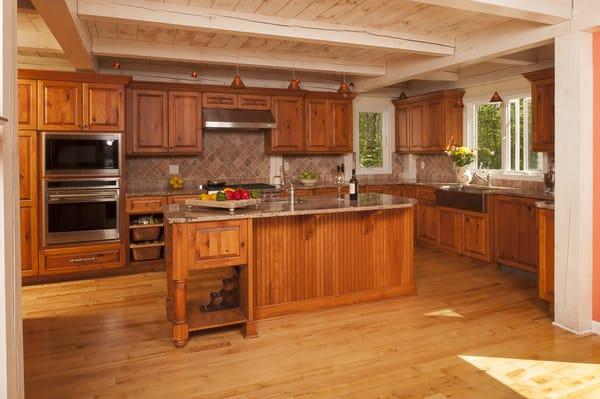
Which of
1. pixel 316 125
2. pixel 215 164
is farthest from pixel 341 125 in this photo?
pixel 215 164

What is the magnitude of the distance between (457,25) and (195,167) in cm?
380

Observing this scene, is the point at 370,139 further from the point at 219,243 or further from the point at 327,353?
the point at 327,353

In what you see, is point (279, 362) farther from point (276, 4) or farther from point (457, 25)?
point (457, 25)

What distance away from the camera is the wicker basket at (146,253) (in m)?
5.50

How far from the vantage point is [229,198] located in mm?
3561

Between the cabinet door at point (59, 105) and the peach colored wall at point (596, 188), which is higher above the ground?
the cabinet door at point (59, 105)

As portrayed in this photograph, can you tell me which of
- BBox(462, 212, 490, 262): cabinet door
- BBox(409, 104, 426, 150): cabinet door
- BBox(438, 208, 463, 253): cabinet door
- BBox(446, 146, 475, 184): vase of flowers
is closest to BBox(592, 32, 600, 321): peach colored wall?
BBox(462, 212, 490, 262): cabinet door

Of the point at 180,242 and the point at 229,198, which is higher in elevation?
the point at 229,198

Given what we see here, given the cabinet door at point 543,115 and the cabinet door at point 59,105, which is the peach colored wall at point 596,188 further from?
the cabinet door at point 59,105

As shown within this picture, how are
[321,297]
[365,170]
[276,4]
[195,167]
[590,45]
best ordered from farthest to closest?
1. [365,170]
2. [195,167]
3. [321,297]
4. [276,4]
5. [590,45]

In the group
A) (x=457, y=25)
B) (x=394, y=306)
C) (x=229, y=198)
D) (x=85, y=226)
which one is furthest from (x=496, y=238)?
(x=85, y=226)

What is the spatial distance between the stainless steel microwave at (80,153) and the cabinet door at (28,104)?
0.17 m

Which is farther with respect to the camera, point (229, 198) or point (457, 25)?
point (457, 25)

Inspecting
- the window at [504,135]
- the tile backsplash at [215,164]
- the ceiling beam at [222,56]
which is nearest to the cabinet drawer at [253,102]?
the tile backsplash at [215,164]
